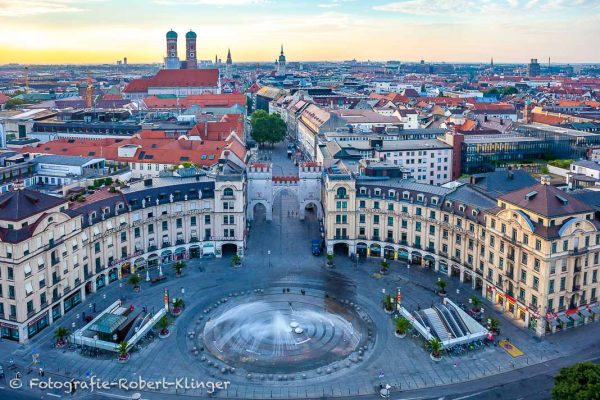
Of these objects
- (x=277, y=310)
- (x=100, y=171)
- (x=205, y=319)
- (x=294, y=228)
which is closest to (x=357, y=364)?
(x=277, y=310)

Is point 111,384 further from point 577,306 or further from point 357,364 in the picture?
point 577,306

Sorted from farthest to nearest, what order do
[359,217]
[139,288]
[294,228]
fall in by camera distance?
[294,228]
[359,217]
[139,288]

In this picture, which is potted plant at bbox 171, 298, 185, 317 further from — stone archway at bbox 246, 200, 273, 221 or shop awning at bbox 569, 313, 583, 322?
shop awning at bbox 569, 313, 583, 322

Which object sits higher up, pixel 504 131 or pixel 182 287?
pixel 504 131

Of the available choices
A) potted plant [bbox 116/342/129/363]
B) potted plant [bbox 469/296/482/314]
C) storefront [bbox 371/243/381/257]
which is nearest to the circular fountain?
potted plant [bbox 116/342/129/363]

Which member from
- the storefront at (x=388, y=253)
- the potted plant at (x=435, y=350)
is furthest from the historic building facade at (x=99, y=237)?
the potted plant at (x=435, y=350)

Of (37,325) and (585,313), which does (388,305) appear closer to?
(585,313)

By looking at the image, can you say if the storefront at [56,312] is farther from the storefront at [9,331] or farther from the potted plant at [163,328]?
the potted plant at [163,328]
